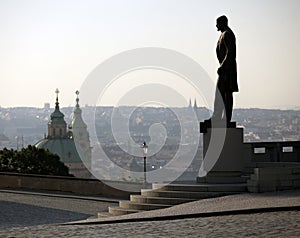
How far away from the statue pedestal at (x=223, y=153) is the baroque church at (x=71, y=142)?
84.1m

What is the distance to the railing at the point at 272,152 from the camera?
2670 cm

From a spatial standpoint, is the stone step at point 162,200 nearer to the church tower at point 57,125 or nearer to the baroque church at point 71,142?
the baroque church at point 71,142

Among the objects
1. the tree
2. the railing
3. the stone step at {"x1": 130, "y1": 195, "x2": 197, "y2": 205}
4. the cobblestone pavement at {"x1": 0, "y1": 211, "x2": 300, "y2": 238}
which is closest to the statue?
the stone step at {"x1": 130, "y1": 195, "x2": 197, "y2": 205}

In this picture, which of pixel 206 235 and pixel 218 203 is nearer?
pixel 206 235

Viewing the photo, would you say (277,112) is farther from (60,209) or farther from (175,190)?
(175,190)

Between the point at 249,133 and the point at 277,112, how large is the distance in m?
3.01

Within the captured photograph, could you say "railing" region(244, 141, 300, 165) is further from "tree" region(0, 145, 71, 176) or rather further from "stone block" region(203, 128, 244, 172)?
"tree" region(0, 145, 71, 176)

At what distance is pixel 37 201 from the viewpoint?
2831cm

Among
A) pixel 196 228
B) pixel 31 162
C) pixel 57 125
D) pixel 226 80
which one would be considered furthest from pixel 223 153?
pixel 57 125

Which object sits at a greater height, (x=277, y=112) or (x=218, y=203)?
(x=277, y=112)

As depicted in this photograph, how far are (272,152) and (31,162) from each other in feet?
69.9

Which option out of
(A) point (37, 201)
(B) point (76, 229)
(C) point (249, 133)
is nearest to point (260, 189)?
(B) point (76, 229)

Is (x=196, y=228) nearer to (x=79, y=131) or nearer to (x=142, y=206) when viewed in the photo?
(x=142, y=206)

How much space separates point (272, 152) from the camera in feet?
92.7
